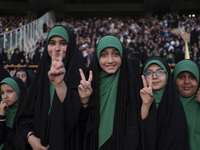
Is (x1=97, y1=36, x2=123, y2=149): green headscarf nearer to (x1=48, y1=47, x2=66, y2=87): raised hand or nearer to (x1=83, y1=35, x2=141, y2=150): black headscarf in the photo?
(x1=83, y1=35, x2=141, y2=150): black headscarf

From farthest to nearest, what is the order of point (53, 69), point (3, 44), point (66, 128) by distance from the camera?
1. point (3, 44)
2. point (66, 128)
3. point (53, 69)

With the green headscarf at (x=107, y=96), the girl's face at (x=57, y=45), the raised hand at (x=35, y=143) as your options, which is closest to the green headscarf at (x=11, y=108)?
the raised hand at (x=35, y=143)

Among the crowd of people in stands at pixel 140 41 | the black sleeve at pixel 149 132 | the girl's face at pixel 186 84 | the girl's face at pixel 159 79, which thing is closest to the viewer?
the black sleeve at pixel 149 132

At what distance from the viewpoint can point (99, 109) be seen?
5.97 ft

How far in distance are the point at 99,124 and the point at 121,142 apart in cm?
23

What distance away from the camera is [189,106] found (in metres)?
2.08

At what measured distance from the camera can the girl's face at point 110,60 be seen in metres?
1.87

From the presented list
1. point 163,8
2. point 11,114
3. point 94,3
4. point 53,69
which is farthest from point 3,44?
point 163,8

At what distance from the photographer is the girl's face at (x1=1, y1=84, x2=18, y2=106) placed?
2141 millimetres

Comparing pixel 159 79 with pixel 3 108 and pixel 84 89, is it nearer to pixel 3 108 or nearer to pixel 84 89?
pixel 84 89

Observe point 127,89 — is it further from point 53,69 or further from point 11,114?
point 11,114

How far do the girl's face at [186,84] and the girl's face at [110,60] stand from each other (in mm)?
729

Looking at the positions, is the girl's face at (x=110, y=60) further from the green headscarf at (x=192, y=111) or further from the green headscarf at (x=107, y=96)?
the green headscarf at (x=192, y=111)

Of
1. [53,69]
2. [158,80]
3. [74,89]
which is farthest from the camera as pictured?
[158,80]
